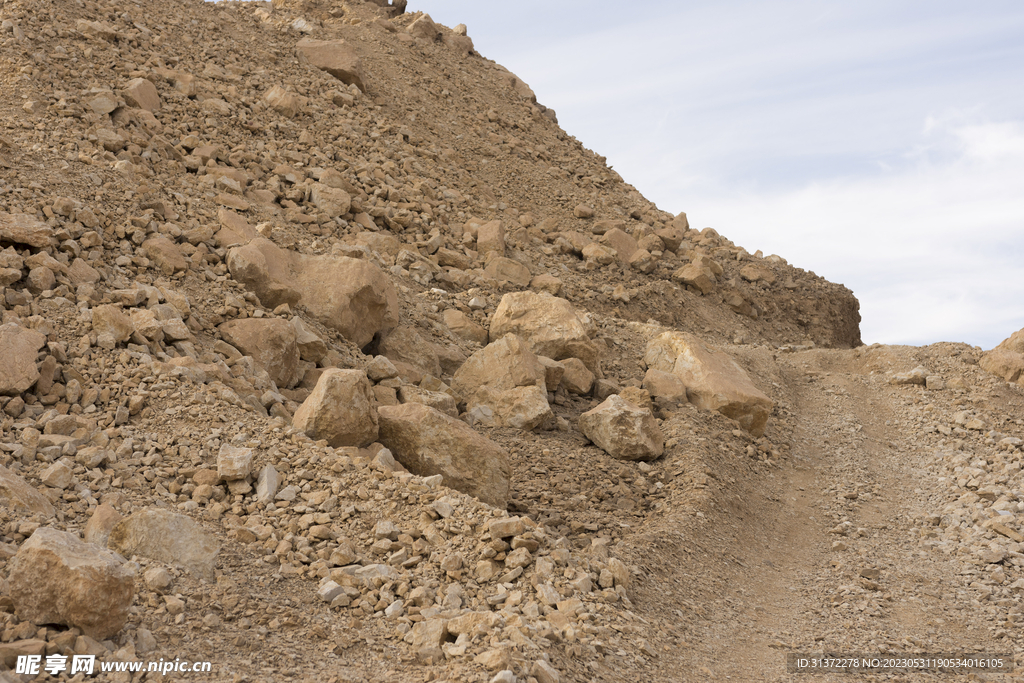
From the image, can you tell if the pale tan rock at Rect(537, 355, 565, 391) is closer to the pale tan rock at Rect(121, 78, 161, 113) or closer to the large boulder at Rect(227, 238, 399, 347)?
the large boulder at Rect(227, 238, 399, 347)

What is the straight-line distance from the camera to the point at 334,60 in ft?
52.5

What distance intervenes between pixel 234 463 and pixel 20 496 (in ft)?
4.58

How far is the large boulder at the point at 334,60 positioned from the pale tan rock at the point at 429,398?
380 inches

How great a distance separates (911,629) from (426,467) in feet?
14.1

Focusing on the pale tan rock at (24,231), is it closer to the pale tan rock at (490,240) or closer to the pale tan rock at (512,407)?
the pale tan rock at (512,407)

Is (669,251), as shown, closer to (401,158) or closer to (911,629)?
(401,158)

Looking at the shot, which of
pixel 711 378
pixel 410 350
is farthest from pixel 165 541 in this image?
pixel 711 378

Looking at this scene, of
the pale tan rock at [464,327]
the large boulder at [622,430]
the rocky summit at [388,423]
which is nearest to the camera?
the rocky summit at [388,423]

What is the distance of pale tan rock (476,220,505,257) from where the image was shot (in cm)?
1320

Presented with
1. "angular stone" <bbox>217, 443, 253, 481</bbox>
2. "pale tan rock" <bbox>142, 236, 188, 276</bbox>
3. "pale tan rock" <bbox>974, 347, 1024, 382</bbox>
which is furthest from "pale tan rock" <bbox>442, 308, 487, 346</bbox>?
"pale tan rock" <bbox>974, 347, 1024, 382</bbox>

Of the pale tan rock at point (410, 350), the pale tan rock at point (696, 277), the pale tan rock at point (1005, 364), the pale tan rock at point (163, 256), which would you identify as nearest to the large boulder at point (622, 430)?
the pale tan rock at point (410, 350)

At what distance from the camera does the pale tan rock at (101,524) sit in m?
5.04

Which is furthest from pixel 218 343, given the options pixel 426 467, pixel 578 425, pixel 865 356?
pixel 865 356

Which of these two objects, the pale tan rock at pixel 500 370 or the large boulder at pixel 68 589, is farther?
the pale tan rock at pixel 500 370
